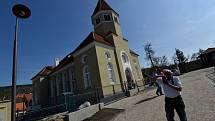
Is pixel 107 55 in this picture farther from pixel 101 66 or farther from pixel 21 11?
pixel 21 11

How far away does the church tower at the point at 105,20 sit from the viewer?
1020 inches

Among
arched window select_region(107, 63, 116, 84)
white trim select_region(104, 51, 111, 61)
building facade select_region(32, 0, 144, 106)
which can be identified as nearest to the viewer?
building facade select_region(32, 0, 144, 106)

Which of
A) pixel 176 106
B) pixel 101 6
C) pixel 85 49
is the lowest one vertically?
pixel 176 106

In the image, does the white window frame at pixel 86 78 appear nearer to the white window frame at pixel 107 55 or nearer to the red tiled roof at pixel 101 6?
the white window frame at pixel 107 55

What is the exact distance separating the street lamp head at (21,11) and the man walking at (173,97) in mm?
5014

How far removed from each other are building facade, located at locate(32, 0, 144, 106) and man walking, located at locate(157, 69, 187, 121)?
1393 cm

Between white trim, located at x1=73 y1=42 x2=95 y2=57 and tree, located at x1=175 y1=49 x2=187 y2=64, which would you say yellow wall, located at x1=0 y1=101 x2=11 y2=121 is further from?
tree, located at x1=175 y1=49 x2=187 y2=64

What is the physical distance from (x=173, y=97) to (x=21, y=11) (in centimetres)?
563

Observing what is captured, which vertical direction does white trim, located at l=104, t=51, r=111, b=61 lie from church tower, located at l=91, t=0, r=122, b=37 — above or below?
below

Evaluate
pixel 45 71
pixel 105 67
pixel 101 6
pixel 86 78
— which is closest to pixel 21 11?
pixel 105 67

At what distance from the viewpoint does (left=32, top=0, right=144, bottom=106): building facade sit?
20609mm

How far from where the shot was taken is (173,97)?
4.88 metres

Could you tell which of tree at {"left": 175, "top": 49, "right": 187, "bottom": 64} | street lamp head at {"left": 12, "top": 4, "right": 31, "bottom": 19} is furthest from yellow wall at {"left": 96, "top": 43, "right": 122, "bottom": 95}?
tree at {"left": 175, "top": 49, "right": 187, "bottom": 64}

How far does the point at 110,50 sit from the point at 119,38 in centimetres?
401
